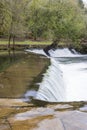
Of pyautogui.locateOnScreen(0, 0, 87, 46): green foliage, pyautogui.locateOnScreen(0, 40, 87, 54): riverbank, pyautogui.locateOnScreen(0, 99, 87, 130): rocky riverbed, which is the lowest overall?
pyautogui.locateOnScreen(0, 40, 87, 54): riverbank

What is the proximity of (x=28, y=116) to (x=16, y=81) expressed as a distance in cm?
567

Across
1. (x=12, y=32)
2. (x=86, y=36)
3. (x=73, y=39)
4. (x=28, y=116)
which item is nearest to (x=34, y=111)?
(x=28, y=116)

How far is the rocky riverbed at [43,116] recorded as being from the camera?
579cm

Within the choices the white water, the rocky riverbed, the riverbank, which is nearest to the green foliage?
the riverbank

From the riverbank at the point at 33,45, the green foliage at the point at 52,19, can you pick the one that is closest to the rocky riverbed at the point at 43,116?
the riverbank at the point at 33,45

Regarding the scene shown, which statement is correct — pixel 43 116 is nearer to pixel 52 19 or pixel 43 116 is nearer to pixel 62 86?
pixel 62 86

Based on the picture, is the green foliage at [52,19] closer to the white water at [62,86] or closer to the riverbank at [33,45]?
the riverbank at [33,45]

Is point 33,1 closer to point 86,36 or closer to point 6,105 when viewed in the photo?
point 86,36

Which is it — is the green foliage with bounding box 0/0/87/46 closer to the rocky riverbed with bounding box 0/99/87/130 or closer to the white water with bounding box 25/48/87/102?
the white water with bounding box 25/48/87/102

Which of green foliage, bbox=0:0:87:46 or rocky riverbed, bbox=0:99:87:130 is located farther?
green foliage, bbox=0:0:87:46

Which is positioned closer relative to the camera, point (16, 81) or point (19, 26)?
point (16, 81)

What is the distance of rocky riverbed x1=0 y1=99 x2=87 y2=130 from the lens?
579 centimetres

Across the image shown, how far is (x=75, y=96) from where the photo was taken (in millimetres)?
13969

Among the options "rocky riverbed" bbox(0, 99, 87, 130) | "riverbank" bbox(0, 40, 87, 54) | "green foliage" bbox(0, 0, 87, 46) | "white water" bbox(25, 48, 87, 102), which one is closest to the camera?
"rocky riverbed" bbox(0, 99, 87, 130)
